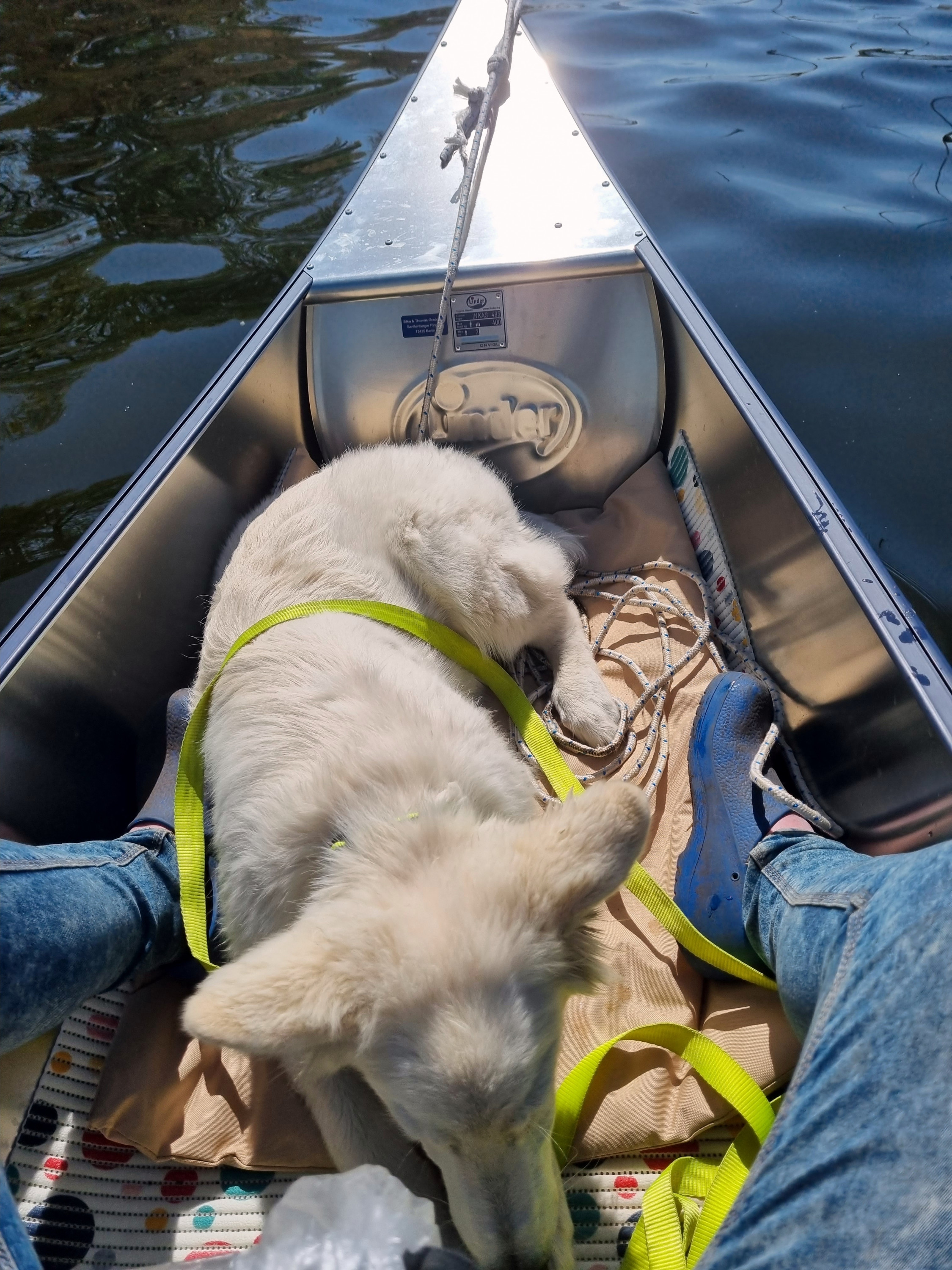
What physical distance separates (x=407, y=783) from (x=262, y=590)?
0.87m

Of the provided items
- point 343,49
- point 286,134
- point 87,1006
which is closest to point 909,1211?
point 87,1006

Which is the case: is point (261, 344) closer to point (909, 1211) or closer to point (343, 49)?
point (909, 1211)

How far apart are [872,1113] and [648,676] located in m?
1.83

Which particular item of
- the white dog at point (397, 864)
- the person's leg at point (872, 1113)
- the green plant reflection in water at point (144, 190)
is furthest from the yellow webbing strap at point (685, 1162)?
the green plant reflection in water at point (144, 190)

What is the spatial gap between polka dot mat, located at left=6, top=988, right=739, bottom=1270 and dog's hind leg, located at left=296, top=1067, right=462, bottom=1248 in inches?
10.0

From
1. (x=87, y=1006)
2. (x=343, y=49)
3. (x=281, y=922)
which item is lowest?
(x=87, y=1006)

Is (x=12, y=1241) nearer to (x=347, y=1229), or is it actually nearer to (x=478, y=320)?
(x=347, y=1229)

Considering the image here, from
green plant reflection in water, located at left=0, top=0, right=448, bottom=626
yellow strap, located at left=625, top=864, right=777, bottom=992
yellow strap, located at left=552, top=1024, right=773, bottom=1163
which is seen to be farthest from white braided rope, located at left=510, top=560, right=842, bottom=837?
green plant reflection in water, located at left=0, top=0, right=448, bottom=626

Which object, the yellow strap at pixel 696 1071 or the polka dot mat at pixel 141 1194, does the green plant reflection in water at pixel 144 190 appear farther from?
the yellow strap at pixel 696 1071

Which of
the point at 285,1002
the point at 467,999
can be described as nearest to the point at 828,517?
the point at 467,999

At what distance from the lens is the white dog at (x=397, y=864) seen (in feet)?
4.49

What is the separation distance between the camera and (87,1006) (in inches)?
81.3

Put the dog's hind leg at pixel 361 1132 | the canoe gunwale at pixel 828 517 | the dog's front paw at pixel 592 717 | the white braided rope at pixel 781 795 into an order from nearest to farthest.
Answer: the dog's hind leg at pixel 361 1132 → the canoe gunwale at pixel 828 517 → the white braided rope at pixel 781 795 → the dog's front paw at pixel 592 717

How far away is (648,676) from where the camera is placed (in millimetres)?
2904
